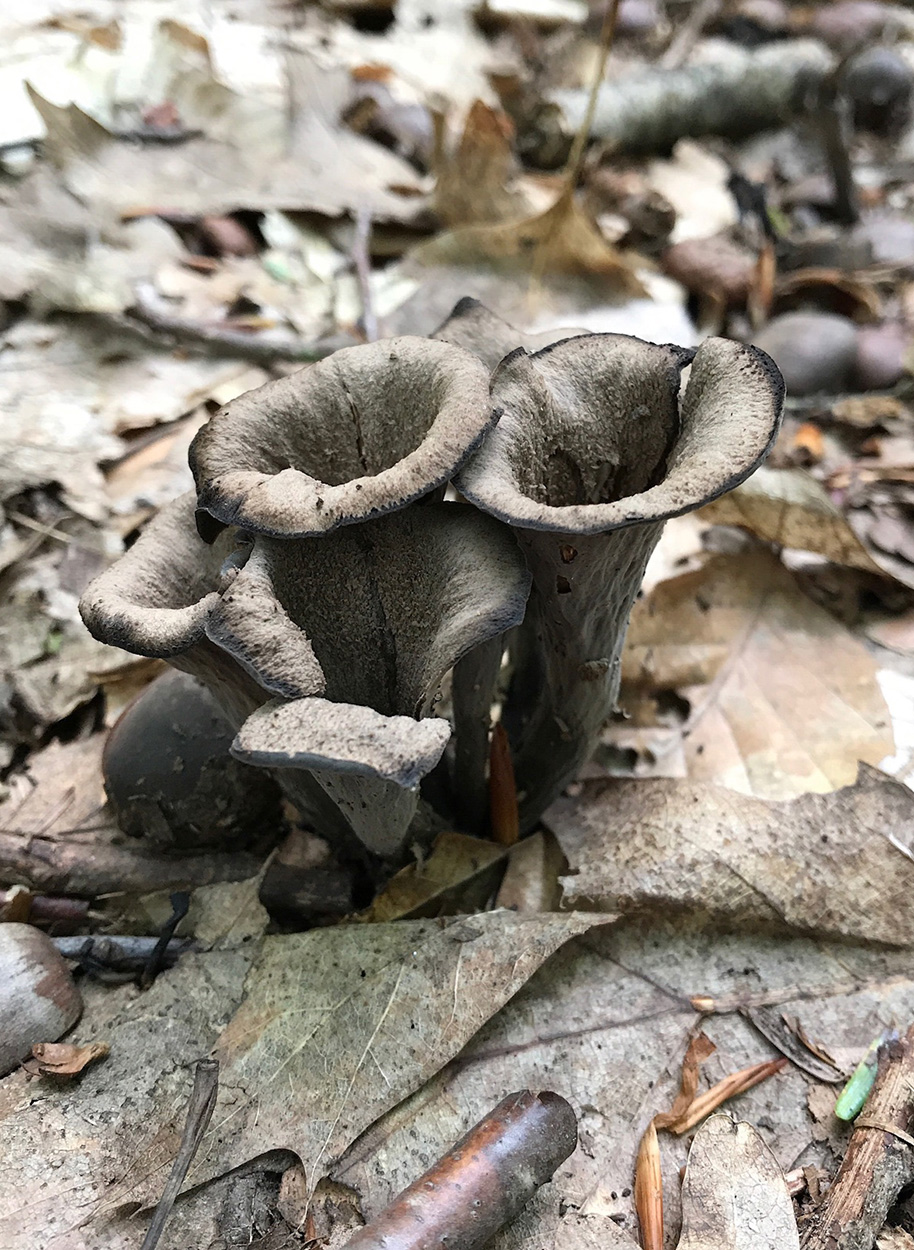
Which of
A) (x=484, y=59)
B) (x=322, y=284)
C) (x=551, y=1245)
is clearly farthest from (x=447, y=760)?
(x=484, y=59)

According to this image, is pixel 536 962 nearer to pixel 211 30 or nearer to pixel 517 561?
pixel 517 561

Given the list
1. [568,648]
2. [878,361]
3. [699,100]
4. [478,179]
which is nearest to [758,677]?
[568,648]

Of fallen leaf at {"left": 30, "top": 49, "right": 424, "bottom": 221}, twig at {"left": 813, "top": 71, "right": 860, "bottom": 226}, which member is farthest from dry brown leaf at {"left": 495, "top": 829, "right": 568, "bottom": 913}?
twig at {"left": 813, "top": 71, "right": 860, "bottom": 226}

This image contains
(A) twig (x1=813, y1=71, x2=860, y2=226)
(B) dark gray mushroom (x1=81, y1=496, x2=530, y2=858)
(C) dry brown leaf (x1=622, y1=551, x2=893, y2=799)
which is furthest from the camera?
(A) twig (x1=813, y1=71, x2=860, y2=226)

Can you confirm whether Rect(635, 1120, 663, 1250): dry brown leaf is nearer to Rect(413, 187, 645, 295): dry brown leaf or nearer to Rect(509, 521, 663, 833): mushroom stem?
Rect(509, 521, 663, 833): mushroom stem

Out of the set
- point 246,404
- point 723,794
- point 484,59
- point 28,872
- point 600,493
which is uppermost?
point 484,59

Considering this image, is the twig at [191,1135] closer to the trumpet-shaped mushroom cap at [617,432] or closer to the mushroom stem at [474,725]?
the mushroom stem at [474,725]

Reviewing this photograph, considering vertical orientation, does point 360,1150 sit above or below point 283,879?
below

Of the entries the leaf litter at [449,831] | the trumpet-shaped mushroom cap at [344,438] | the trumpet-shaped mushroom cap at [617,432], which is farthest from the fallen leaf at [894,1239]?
the trumpet-shaped mushroom cap at [344,438]
